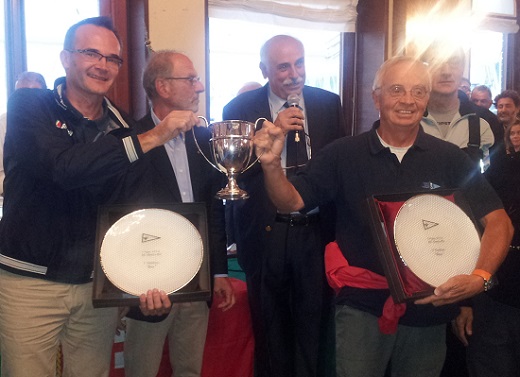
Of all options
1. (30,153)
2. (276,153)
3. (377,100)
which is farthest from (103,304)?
(377,100)

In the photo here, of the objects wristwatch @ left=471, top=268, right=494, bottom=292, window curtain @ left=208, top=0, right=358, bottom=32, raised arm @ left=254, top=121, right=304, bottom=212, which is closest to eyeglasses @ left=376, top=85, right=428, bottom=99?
raised arm @ left=254, top=121, right=304, bottom=212

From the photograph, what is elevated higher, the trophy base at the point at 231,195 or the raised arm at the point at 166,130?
the raised arm at the point at 166,130

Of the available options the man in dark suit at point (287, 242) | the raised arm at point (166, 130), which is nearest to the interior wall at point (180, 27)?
the man in dark suit at point (287, 242)

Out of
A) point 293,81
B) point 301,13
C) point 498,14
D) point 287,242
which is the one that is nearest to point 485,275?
point 287,242

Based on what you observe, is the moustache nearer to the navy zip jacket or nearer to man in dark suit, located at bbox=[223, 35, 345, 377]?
man in dark suit, located at bbox=[223, 35, 345, 377]

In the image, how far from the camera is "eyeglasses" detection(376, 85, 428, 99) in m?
1.63

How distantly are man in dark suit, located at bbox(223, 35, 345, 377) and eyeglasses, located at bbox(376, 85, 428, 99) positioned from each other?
488 millimetres

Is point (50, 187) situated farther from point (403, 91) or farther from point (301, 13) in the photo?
point (301, 13)

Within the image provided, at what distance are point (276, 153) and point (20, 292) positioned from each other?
875 millimetres

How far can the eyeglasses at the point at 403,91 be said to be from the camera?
5.34ft

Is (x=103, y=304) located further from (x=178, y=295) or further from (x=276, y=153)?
(x=276, y=153)

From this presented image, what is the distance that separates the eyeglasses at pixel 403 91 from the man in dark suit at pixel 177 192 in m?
0.70

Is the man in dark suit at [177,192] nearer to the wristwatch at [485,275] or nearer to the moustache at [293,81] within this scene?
the moustache at [293,81]

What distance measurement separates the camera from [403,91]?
5.35 feet
